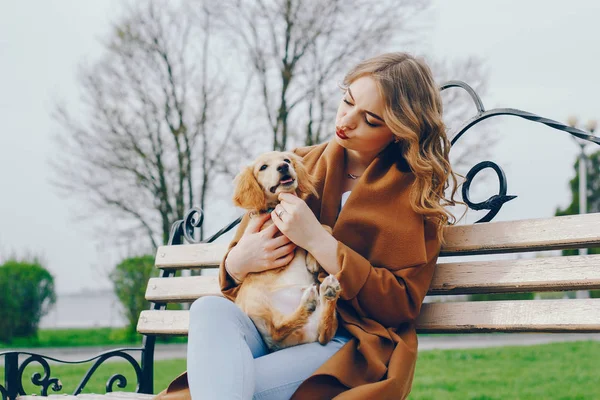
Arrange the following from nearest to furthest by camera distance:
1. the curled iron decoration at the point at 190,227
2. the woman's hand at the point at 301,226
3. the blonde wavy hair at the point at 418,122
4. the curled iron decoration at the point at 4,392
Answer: the woman's hand at the point at 301,226 → the blonde wavy hair at the point at 418,122 → the curled iron decoration at the point at 4,392 → the curled iron decoration at the point at 190,227

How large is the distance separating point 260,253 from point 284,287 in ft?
0.56

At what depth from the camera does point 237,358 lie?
2.31 meters

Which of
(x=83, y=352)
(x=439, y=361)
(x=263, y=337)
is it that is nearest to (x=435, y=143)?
(x=263, y=337)

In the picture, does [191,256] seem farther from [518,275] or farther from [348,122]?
[518,275]

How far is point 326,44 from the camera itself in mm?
13383

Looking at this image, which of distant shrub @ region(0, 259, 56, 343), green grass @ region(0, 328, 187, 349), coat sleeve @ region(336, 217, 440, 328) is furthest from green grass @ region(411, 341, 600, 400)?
distant shrub @ region(0, 259, 56, 343)

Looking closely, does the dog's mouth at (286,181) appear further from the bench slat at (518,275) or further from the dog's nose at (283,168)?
the bench slat at (518,275)

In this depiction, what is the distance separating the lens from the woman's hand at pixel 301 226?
8.62ft

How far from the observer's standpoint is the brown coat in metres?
2.50

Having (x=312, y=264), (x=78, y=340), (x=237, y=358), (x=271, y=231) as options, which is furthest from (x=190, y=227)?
(x=78, y=340)

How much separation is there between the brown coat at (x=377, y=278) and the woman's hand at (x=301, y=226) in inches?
4.1

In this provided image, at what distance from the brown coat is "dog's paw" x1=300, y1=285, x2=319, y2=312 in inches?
4.1

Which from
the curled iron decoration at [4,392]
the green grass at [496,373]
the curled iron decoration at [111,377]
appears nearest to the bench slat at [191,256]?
the curled iron decoration at [111,377]

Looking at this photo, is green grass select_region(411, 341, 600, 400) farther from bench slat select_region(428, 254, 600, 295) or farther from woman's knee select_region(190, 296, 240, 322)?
woman's knee select_region(190, 296, 240, 322)
